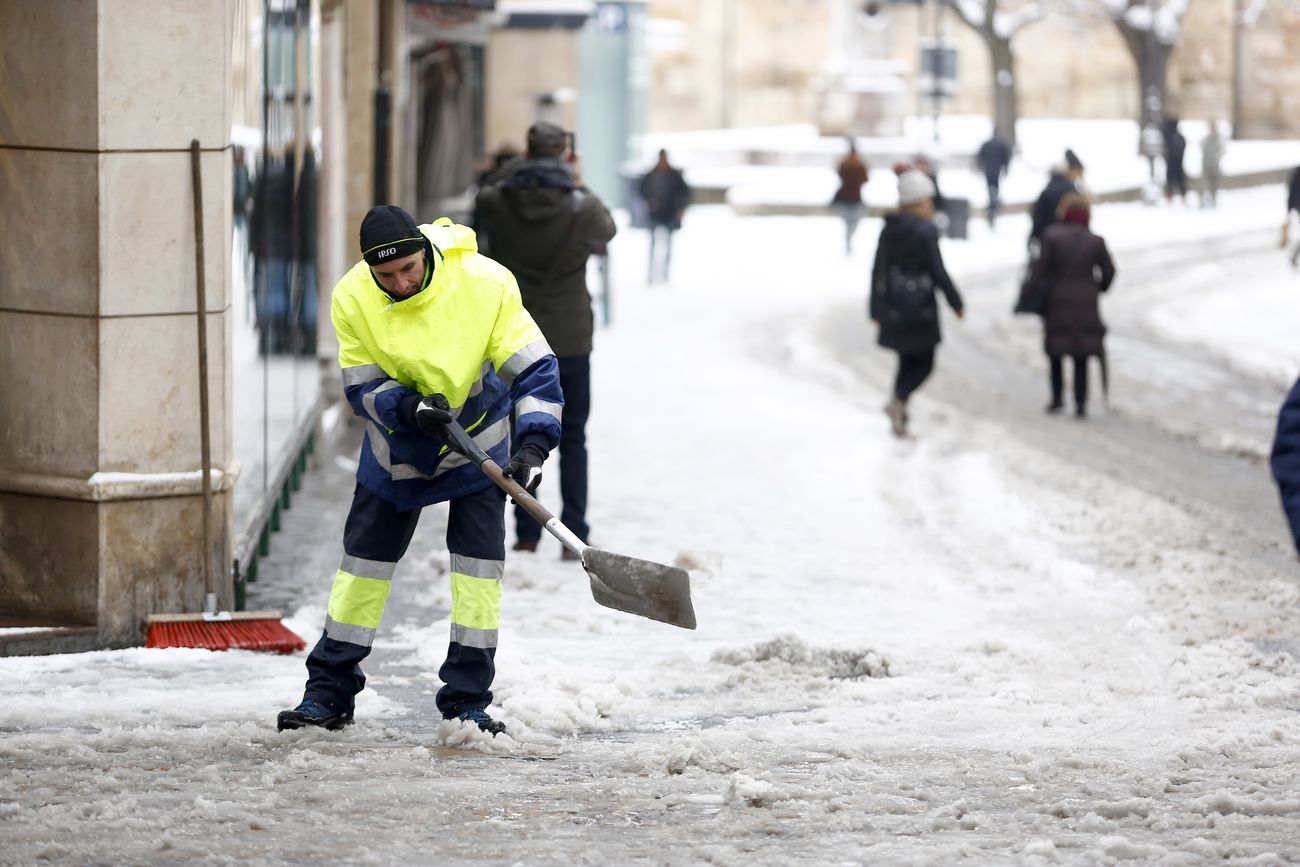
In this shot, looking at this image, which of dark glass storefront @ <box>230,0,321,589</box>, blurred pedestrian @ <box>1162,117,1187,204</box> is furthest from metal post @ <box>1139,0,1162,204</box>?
dark glass storefront @ <box>230,0,321,589</box>

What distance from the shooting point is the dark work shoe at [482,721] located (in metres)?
6.21

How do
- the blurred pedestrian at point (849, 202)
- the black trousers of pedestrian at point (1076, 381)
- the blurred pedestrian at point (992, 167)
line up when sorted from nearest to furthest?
the black trousers of pedestrian at point (1076, 381)
the blurred pedestrian at point (849, 202)
the blurred pedestrian at point (992, 167)

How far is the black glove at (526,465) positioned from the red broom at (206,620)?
1680 mm

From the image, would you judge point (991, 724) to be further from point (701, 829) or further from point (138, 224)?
point (138, 224)

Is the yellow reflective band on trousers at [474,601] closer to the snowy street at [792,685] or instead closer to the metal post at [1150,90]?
the snowy street at [792,685]

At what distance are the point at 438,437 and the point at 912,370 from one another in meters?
7.49

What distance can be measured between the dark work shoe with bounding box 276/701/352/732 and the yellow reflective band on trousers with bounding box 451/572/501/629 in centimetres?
44

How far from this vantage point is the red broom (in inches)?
289

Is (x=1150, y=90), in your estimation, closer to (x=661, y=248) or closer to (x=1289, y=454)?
(x=661, y=248)

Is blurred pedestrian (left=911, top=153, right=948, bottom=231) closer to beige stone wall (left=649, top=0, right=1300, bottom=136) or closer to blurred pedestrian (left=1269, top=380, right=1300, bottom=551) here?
beige stone wall (left=649, top=0, right=1300, bottom=136)

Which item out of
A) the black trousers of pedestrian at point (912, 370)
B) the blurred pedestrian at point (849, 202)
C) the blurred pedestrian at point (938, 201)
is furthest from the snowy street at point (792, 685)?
the blurred pedestrian at point (849, 202)

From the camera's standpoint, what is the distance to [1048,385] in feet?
53.3

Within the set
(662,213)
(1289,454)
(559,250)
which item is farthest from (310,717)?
(662,213)

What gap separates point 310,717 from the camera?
6211 millimetres
